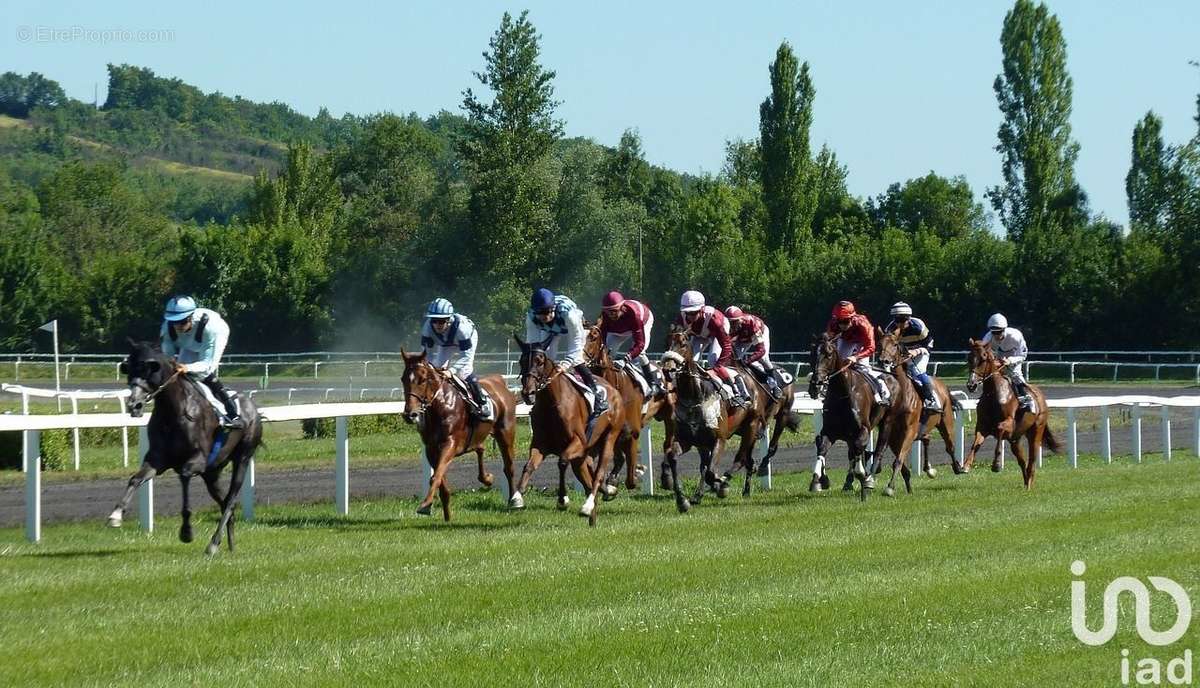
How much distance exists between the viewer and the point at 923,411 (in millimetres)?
20797

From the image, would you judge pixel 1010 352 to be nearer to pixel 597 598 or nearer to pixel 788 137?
pixel 597 598

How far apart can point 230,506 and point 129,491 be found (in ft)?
3.64

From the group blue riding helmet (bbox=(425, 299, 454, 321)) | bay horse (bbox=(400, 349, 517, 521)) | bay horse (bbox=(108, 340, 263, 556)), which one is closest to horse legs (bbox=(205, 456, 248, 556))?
bay horse (bbox=(108, 340, 263, 556))

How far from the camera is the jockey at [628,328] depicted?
1680cm

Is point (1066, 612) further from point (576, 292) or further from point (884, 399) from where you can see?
Result: point (576, 292)

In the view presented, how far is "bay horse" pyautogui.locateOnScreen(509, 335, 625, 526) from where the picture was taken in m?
15.0

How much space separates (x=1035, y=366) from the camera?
53500mm

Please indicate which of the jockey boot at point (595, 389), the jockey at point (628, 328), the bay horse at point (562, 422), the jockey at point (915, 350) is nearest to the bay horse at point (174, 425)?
the bay horse at point (562, 422)

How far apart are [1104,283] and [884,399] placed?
131ft

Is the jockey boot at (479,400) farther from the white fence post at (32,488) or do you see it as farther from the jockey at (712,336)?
the white fence post at (32,488)

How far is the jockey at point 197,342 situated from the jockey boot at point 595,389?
12.2 feet

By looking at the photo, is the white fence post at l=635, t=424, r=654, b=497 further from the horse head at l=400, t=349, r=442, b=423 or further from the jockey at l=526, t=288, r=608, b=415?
the horse head at l=400, t=349, r=442, b=423

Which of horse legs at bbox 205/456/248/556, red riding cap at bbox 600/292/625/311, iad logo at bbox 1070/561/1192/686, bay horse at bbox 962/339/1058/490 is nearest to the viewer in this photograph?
iad logo at bbox 1070/561/1192/686

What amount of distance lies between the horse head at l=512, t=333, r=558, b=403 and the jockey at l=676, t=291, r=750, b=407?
9.45 ft
